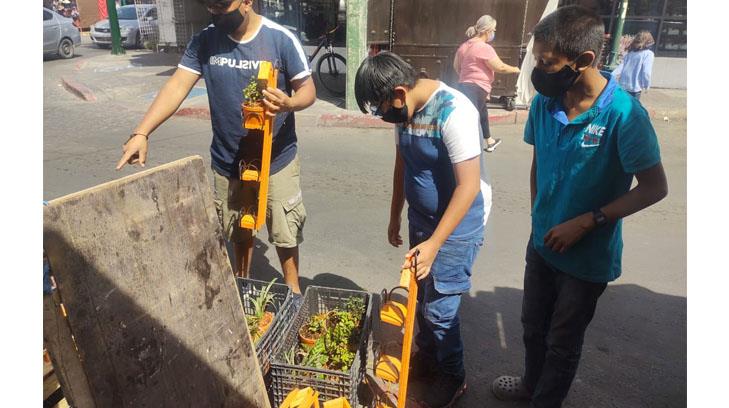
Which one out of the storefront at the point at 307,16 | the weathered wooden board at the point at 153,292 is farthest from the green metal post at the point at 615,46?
the weathered wooden board at the point at 153,292

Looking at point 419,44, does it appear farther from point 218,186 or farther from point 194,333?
point 194,333

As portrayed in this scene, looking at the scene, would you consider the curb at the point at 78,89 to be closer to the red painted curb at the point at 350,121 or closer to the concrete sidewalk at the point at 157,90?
the concrete sidewalk at the point at 157,90

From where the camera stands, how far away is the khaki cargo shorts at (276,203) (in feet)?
9.93

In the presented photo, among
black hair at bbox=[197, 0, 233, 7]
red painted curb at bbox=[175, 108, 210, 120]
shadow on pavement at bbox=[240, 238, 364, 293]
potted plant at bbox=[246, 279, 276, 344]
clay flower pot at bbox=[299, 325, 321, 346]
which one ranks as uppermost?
black hair at bbox=[197, 0, 233, 7]

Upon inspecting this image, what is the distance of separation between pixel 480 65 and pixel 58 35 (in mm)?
15300

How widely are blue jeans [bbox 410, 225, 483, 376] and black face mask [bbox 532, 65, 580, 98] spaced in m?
0.73

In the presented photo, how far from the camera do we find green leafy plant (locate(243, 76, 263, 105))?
271 centimetres

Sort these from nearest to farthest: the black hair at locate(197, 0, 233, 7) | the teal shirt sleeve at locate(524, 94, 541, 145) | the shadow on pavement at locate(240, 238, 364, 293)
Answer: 1. the teal shirt sleeve at locate(524, 94, 541, 145)
2. the black hair at locate(197, 0, 233, 7)
3. the shadow on pavement at locate(240, 238, 364, 293)

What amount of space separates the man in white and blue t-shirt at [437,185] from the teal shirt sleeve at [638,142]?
21.4 inches

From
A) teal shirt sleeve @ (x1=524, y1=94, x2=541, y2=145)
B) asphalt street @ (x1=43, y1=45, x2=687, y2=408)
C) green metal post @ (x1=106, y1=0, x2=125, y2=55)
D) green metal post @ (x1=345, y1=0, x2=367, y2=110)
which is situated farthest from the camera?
green metal post @ (x1=106, y1=0, x2=125, y2=55)

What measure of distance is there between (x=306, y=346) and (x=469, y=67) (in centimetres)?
525

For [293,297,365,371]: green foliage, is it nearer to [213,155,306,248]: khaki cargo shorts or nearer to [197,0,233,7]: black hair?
[213,155,306,248]: khaki cargo shorts

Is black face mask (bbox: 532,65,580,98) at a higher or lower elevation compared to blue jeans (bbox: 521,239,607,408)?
higher

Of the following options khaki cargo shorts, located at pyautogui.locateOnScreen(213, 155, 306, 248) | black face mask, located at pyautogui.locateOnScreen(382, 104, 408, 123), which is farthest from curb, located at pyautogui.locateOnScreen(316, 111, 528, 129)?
black face mask, located at pyautogui.locateOnScreen(382, 104, 408, 123)
